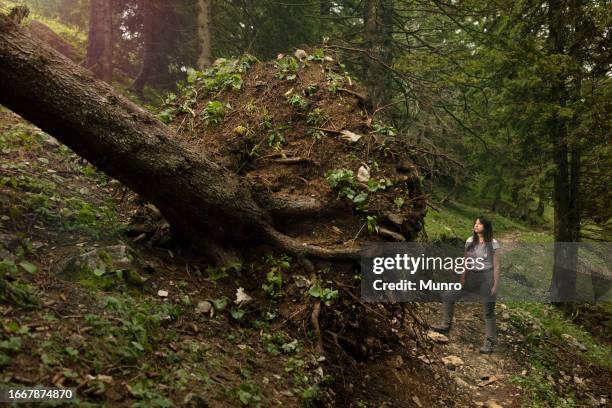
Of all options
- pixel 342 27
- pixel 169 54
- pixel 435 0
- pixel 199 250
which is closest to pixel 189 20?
pixel 169 54

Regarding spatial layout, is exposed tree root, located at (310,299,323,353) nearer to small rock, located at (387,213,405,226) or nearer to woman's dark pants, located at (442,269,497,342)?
small rock, located at (387,213,405,226)

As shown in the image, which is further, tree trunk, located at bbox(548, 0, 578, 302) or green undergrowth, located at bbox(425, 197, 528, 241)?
green undergrowth, located at bbox(425, 197, 528, 241)

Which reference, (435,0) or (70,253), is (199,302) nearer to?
(70,253)

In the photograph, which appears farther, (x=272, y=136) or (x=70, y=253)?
(x=272, y=136)

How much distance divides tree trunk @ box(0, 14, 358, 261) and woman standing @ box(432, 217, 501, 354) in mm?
2545

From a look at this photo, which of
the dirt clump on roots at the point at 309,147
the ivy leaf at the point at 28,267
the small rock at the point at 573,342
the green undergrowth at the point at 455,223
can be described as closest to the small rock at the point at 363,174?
the dirt clump on roots at the point at 309,147

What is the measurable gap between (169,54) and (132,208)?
8.44 metres

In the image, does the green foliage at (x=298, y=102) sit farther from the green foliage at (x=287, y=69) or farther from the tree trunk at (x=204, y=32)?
the tree trunk at (x=204, y=32)

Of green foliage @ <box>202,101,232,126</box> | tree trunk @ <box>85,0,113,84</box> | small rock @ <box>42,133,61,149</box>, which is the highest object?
tree trunk @ <box>85,0,113,84</box>

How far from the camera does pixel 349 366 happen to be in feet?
14.9

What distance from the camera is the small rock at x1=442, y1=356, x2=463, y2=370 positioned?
6.25m

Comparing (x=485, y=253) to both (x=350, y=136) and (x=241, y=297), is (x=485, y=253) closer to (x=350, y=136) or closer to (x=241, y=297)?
(x=350, y=136)

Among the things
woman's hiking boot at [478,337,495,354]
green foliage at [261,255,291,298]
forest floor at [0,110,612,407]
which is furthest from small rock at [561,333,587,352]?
green foliage at [261,255,291,298]

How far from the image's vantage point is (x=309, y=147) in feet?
18.6
